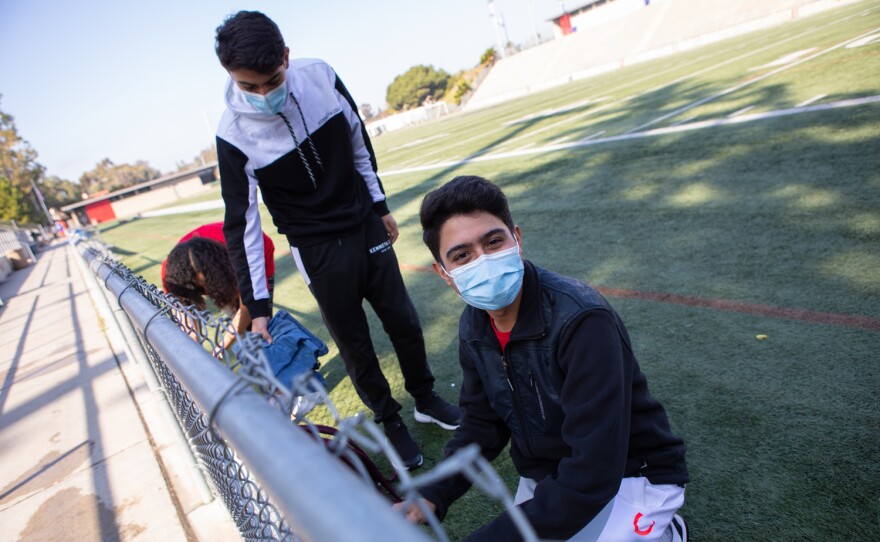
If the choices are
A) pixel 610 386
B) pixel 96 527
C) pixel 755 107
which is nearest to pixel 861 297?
pixel 610 386

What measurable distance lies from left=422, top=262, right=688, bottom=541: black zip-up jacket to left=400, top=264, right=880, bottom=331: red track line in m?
1.88

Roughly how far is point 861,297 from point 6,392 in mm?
7094

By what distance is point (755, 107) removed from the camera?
311 inches

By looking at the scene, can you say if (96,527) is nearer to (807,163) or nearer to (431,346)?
(431,346)

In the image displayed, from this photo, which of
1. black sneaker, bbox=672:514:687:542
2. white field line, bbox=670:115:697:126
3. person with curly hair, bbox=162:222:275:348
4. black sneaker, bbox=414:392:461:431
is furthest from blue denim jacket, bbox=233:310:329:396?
white field line, bbox=670:115:697:126

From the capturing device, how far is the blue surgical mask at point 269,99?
86.6 inches

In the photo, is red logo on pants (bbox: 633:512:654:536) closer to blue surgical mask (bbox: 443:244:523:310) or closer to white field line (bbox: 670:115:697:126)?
blue surgical mask (bbox: 443:244:523:310)

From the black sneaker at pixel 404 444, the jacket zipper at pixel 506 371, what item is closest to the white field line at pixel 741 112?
the black sneaker at pixel 404 444

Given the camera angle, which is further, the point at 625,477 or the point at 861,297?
the point at 861,297

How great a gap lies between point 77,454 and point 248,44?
305 cm

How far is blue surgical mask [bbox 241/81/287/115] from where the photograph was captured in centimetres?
220

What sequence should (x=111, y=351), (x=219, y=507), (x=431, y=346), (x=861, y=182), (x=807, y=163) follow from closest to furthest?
(x=219, y=507) → (x=431, y=346) → (x=861, y=182) → (x=807, y=163) → (x=111, y=351)

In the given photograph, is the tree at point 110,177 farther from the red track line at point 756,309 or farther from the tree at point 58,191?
the red track line at point 756,309

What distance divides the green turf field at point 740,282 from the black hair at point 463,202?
4.32 feet
